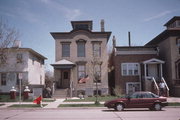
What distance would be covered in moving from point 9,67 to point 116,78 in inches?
642

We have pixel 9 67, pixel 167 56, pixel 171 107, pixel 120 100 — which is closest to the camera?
pixel 120 100

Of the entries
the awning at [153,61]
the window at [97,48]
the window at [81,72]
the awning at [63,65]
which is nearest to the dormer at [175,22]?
the awning at [153,61]

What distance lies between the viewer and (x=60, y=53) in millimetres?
30688

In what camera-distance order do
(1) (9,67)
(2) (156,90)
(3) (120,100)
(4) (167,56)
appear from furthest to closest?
(1) (9,67), (4) (167,56), (2) (156,90), (3) (120,100)

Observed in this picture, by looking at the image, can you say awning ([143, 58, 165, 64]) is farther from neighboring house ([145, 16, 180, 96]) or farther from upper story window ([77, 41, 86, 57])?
upper story window ([77, 41, 86, 57])

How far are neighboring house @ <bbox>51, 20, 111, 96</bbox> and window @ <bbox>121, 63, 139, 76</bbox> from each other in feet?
8.47

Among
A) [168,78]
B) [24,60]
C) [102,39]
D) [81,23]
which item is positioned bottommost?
[168,78]

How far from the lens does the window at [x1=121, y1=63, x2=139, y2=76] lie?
101ft

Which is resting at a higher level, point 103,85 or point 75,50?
point 75,50

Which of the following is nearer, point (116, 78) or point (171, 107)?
point (171, 107)

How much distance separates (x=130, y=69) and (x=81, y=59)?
24.2ft

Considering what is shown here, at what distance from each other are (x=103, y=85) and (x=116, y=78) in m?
2.18

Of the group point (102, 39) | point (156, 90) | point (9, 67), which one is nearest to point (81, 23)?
point (102, 39)

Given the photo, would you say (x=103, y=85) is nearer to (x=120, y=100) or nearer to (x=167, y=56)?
(x=167, y=56)
